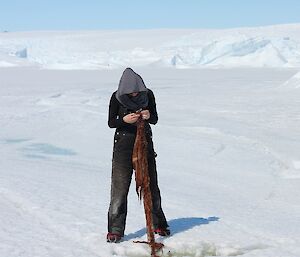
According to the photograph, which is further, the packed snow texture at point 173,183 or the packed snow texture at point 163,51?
the packed snow texture at point 163,51

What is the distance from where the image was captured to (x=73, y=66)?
45969 mm

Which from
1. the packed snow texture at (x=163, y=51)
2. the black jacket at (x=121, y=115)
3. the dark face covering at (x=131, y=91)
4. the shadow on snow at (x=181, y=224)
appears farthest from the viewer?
the packed snow texture at (x=163, y=51)

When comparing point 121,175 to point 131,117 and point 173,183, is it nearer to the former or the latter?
point 131,117

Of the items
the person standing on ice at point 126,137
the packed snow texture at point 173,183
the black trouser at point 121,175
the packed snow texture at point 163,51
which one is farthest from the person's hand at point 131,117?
the packed snow texture at point 163,51

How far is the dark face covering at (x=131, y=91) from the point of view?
10.9 ft

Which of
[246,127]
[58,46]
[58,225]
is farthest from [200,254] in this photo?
[58,46]

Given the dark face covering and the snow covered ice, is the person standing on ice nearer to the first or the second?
the dark face covering

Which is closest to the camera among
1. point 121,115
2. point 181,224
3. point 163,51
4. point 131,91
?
point 131,91

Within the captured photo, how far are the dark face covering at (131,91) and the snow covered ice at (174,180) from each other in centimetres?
90

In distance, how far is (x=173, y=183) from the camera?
6.07m

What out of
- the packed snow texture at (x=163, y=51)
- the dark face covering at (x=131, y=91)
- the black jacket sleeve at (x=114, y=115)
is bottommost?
the packed snow texture at (x=163, y=51)

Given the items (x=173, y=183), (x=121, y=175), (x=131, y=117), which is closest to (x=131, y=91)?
(x=131, y=117)

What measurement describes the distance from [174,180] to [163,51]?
164 ft

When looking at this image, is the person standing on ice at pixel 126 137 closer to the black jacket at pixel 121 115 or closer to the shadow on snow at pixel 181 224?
the black jacket at pixel 121 115
